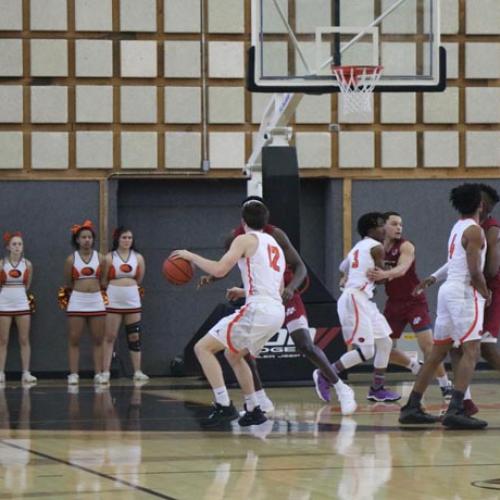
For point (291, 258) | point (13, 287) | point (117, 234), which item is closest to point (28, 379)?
point (13, 287)

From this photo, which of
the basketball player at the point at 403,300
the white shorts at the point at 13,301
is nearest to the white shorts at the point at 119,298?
the white shorts at the point at 13,301

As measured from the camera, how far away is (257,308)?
11.2 meters

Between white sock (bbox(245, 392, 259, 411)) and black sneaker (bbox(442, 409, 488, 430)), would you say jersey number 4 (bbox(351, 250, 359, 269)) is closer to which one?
white sock (bbox(245, 392, 259, 411))

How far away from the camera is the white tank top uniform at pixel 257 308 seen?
11.2 metres

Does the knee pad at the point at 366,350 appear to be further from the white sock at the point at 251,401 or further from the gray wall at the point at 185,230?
the gray wall at the point at 185,230

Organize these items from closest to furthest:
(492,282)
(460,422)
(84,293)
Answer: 1. (460,422)
2. (492,282)
3. (84,293)

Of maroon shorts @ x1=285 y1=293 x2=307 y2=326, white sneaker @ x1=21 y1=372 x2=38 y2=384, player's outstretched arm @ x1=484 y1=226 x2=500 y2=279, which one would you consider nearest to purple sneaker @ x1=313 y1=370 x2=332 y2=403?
maroon shorts @ x1=285 y1=293 x2=307 y2=326

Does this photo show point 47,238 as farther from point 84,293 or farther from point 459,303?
point 459,303

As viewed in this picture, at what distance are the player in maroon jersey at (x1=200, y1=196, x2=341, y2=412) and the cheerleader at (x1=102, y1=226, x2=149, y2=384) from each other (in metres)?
5.19

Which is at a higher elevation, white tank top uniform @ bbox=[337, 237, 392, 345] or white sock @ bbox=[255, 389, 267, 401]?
white tank top uniform @ bbox=[337, 237, 392, 345]

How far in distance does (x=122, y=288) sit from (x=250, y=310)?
22.9 feet

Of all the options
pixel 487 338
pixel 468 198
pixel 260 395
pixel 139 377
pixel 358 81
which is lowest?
pixel 139 377

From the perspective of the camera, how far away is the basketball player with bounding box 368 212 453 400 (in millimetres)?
14398

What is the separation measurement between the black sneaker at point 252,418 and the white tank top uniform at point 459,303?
4.99ft
